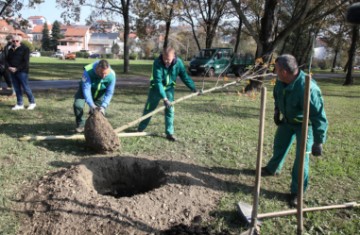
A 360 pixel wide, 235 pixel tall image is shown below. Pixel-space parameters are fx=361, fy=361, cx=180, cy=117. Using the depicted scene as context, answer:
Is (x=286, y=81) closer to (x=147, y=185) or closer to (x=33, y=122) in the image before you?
(x=147, y=185)

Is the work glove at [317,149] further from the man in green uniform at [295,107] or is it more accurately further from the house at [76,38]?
the house at [76,38]

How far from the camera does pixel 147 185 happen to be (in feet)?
17.5

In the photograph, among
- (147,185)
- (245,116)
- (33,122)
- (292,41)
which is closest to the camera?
(147,185)

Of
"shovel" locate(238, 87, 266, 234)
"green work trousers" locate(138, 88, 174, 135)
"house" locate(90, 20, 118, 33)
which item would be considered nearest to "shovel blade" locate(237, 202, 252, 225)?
"shovel" locate(238, 87, 266, 234)

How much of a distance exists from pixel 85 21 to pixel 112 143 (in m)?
20.8

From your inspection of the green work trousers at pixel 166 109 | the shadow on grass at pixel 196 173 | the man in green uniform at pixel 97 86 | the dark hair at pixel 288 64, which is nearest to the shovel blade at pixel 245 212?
the shadow on grass at pixel 196 173

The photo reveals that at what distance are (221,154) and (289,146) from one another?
56.0 inches

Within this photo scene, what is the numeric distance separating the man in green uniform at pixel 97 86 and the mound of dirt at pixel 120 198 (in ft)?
3.93

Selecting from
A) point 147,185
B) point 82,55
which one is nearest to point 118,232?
point 147,185

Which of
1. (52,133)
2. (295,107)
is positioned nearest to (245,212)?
(295,107)

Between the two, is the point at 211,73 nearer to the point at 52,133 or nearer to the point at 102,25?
the point at 102,25

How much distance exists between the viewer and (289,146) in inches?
198

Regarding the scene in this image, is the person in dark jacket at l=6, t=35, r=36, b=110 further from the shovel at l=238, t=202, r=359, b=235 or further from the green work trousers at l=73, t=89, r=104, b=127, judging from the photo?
the shovel at l=238, t=202, r=359, b=235

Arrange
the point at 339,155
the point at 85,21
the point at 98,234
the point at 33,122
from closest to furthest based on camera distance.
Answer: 1. the point at 98,234
2. the point at 339,155
3. the point at 33,122
4. the point at 85,21
